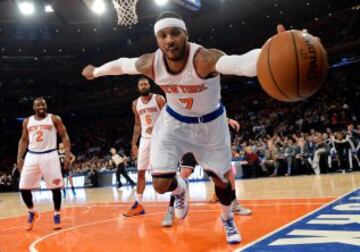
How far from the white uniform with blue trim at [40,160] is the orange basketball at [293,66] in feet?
13.3

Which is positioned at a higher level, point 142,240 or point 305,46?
point 305,46

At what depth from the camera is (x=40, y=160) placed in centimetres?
581

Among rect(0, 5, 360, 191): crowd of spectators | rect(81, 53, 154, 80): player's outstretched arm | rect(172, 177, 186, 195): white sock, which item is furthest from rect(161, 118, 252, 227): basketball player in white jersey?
rect(0, 5, 360, 191): crowd of spectators

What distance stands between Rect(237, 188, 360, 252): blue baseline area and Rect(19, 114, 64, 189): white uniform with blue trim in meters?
3.34

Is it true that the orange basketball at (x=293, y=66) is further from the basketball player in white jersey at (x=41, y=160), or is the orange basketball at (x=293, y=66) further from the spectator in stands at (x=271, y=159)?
the spectator in stands at (x=271, y=159)

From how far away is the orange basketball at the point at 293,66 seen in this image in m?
2.50

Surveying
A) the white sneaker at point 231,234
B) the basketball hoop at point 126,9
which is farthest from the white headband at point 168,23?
the basketball hoop at point 126,9

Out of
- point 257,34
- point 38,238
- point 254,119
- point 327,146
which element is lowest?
point 38,238

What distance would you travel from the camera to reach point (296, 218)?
4.55m

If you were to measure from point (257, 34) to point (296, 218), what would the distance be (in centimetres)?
1891

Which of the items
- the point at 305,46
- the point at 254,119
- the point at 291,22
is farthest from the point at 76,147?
the point at 305,46

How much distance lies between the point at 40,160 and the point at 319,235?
3872 millimetres

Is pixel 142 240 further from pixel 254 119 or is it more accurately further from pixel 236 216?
pixel 254 119

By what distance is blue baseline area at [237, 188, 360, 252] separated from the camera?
10.5 ft
